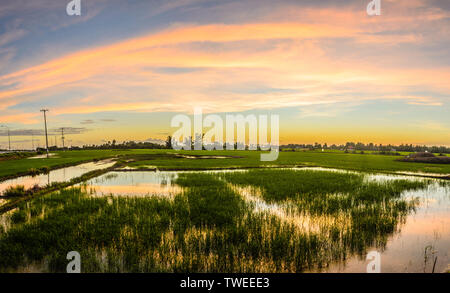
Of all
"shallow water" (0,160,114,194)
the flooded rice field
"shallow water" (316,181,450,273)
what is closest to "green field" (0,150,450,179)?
"shallow water" (0,160,114,194)

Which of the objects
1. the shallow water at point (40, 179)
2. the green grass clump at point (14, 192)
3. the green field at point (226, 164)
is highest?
the green grass clump at point (14, 192)

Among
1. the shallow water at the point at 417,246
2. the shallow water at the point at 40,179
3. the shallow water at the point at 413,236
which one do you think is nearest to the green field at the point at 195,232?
the shallow water at the point at 413,236

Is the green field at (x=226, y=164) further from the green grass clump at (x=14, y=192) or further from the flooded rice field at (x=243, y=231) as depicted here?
the flooded rice field at (x=243, y=231)

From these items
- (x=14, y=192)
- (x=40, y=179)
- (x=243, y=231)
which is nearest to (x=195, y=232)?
(x=243, y=231)

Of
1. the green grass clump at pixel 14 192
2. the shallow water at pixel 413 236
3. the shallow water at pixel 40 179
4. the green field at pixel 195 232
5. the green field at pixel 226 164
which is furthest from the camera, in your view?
the green field at pixel 226 164

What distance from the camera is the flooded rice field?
5.71m

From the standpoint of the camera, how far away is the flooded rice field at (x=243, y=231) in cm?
571

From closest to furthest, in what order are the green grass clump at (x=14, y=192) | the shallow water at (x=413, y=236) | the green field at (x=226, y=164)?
the shallow water at (x=413, y=236) → the green grass clump at (x=14, y=192) → the green field at (x=226, y=164)

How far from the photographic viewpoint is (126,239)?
22.6ft

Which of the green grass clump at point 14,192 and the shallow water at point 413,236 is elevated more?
the green grass clump at point 14,192

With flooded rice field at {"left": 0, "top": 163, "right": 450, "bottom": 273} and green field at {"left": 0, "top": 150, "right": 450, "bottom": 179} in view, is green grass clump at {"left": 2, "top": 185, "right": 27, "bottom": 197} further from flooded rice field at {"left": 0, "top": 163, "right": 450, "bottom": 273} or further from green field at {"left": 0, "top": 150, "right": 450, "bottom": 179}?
green field at {"left": 0, "top": 150, "right": 450, "bottom": 179}

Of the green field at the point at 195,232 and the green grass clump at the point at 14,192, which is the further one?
the green grass clump at the point at 14,192

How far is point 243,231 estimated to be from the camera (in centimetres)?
743
